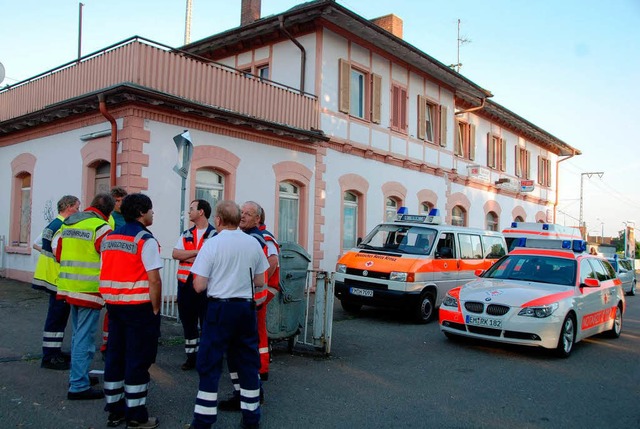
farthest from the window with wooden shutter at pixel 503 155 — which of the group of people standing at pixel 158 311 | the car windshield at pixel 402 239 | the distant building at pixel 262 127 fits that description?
the group of people standing at pixel 158 311

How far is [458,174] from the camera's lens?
22.1 m

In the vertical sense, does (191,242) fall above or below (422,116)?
below

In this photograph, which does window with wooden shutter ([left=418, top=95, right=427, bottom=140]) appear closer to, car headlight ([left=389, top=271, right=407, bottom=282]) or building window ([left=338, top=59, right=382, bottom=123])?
building window ([left=338, top=59, right=382, bottom=123])

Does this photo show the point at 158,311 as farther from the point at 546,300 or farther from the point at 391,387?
the point at 546,300

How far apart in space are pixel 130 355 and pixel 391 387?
297 cm

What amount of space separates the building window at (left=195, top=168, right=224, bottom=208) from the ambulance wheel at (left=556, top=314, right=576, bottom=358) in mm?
7688

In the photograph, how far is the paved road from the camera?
5.03 m

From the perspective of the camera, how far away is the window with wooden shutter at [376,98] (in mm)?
16984

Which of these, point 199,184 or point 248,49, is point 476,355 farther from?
point 248,49

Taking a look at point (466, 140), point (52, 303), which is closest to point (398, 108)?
point (466, 140)

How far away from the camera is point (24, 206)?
1457cm

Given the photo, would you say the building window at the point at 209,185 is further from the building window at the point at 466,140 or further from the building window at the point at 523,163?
the building window at the point at 523,163

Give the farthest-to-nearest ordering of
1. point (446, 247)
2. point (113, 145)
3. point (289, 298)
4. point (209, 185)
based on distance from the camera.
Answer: point (209, 185)
point (446, 247)
point (113, 145)
point (289, 298)

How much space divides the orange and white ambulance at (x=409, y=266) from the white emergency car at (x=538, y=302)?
1.49 metres
